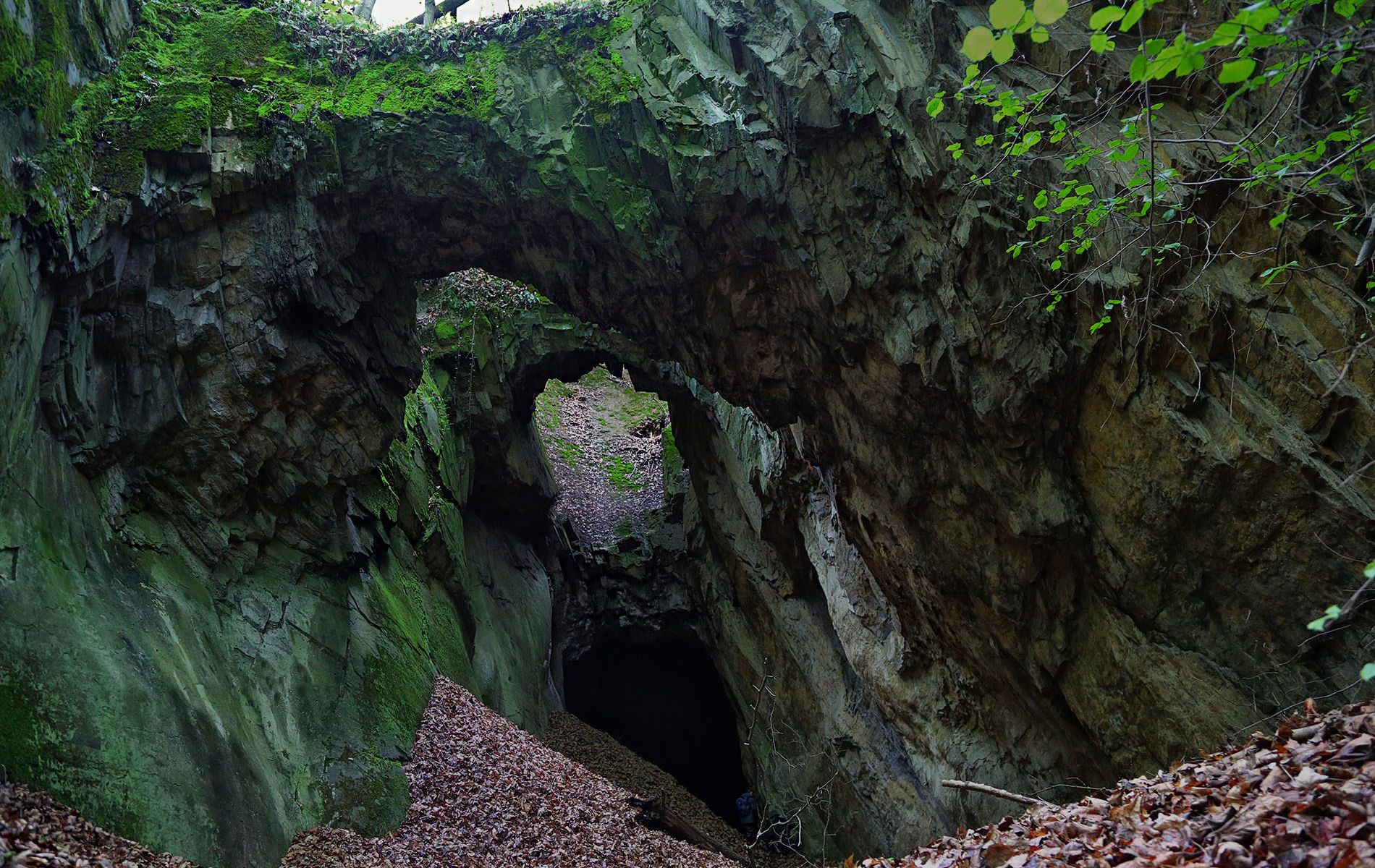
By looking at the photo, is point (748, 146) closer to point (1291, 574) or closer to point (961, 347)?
point (961, 347)

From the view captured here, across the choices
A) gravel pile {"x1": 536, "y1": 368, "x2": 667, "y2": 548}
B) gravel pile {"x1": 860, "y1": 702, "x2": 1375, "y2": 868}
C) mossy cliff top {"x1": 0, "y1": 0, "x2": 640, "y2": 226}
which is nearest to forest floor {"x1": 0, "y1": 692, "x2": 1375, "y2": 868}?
gravel pile {"x1": 860, "y1": 702, "x2": 1375, "y2": 868}

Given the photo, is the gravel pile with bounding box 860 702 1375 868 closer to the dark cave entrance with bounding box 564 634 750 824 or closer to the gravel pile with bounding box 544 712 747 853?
the gravel pile with bounding box 544 712 747 853

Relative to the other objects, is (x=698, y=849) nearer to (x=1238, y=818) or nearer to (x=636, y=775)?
(x=636, y=775)

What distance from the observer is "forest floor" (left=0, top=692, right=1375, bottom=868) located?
3232mm

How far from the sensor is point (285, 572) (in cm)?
1025

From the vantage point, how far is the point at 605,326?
12.8 m

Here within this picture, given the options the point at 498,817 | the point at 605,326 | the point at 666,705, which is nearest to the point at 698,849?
the point at 498,817

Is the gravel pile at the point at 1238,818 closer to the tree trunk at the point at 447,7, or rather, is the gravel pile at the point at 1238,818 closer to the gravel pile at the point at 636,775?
the gravel pile at the point at 636,775

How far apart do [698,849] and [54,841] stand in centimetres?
740

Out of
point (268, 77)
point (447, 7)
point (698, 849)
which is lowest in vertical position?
point (698, 849)

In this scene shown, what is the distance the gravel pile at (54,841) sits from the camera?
502 cm

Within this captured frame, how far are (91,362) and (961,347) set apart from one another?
946cm

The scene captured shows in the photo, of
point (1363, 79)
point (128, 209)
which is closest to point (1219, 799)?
point (1363, 79)

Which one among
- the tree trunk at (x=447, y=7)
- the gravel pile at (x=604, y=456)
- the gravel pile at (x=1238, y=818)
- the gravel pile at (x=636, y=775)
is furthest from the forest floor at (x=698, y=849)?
the tree trunk at (x=447, y=7)
